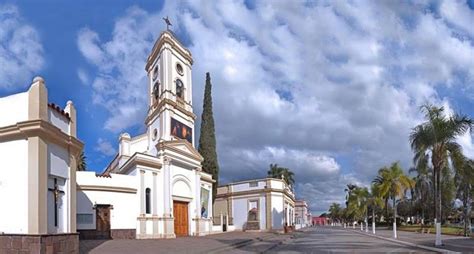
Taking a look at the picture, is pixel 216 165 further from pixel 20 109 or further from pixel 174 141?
pixel 20 109

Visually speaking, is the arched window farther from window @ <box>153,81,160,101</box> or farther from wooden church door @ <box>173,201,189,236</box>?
window @ <box>153,81,160,101</box>

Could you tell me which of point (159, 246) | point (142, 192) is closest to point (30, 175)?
point (159, 246)

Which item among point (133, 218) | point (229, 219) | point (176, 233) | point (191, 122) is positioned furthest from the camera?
point (229, 219)

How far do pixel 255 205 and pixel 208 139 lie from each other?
38.1ft

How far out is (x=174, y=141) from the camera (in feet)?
114

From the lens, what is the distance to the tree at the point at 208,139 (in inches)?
1898

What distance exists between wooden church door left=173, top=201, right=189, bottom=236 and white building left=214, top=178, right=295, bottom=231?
57.0 feet

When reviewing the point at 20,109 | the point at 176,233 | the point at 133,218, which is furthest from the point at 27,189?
the point at 176,233

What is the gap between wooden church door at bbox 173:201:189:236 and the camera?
112 ft

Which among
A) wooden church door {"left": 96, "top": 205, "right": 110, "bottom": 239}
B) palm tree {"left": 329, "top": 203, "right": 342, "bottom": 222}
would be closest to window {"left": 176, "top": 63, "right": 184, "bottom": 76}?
wooden church door {"left": 96, "top": 205, "right": 110, "bottom": 239}

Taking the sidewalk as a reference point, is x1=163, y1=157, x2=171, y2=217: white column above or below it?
above

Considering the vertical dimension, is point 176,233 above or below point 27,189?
below

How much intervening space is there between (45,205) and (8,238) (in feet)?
4.51

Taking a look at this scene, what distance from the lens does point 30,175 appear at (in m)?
14.5
